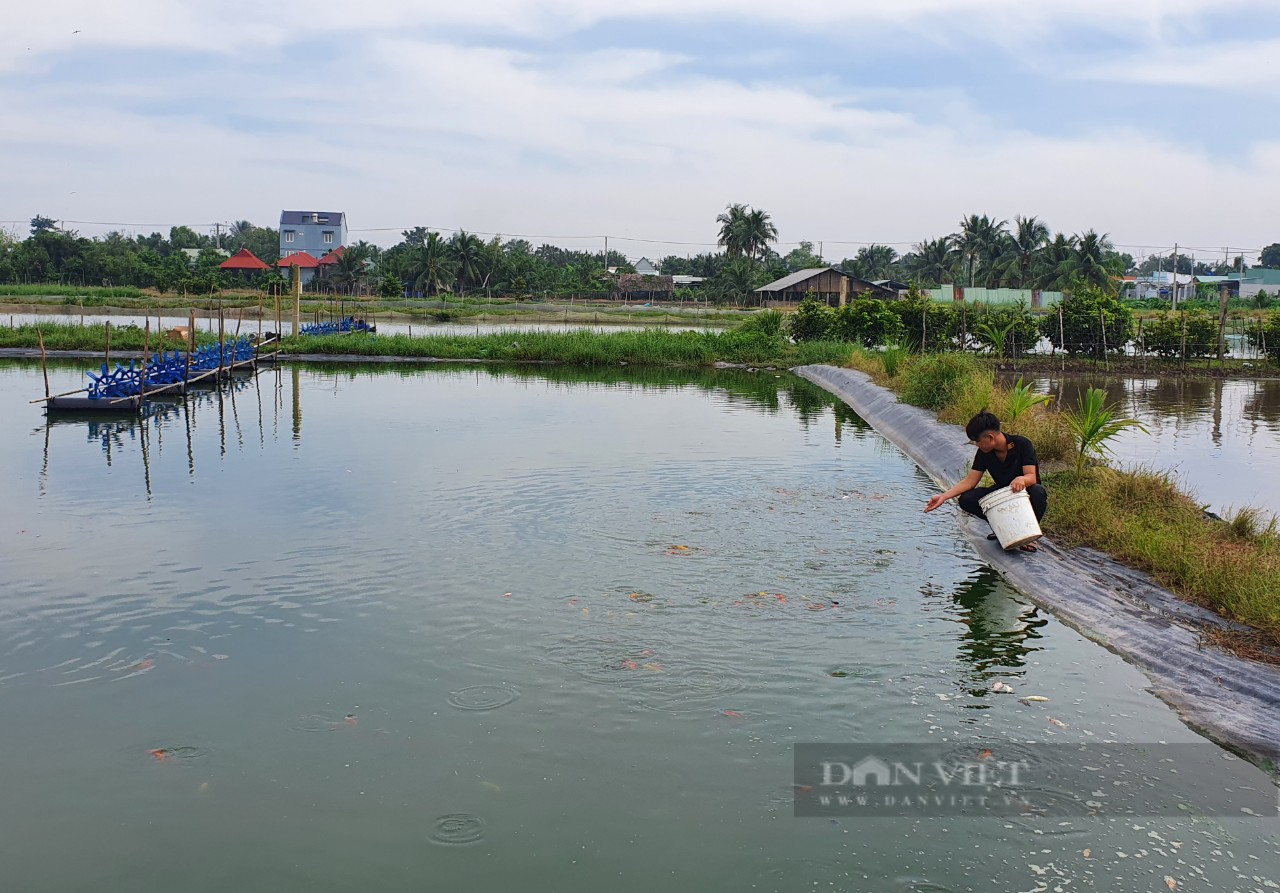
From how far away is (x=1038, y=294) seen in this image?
57125mm

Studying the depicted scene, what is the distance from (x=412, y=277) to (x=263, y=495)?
59019 millimetres

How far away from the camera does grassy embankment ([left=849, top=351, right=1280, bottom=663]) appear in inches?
279

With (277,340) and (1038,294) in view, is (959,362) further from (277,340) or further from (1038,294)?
(1038,294)

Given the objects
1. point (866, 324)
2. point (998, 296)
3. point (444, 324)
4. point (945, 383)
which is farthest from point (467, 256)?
point (945, 383)

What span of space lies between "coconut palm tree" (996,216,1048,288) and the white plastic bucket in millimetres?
56411

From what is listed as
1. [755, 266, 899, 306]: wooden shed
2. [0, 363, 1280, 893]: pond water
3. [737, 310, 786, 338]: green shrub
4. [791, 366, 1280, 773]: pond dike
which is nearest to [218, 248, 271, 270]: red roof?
[755, 266, 899, 306]: wooden shed

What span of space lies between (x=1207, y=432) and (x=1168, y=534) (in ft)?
38.9

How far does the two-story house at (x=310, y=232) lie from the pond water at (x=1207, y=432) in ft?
220

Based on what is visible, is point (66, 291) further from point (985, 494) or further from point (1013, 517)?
point (1013, 517)

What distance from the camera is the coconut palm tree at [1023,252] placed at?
61.4 metres

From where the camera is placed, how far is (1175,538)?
8.43m

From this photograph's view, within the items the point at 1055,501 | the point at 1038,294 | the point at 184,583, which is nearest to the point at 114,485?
the point at 184,583

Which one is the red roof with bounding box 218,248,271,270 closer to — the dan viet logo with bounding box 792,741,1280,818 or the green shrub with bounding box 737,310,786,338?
the green shrub with bounding box 737,310,786,338

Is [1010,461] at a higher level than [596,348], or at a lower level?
lower
